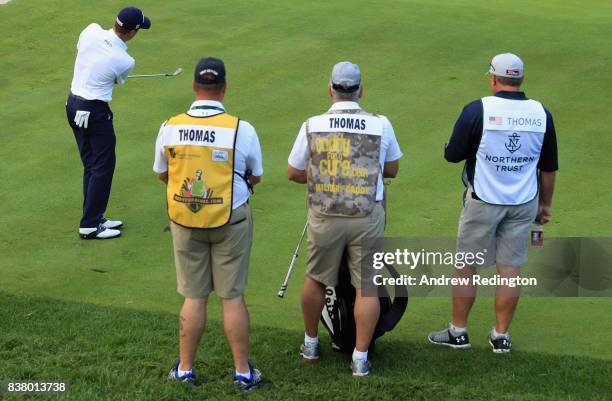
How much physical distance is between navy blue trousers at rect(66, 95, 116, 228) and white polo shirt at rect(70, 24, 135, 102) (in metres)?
0.10

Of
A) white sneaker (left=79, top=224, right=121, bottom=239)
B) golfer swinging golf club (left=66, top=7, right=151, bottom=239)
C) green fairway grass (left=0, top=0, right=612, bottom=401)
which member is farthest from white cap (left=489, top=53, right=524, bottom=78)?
white sneaker (left=79, top=224, right=121, bottom=239)

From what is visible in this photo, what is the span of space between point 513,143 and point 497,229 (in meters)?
0.60

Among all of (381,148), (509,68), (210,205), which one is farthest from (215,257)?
(509,68)

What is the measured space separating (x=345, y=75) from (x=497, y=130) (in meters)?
1.06

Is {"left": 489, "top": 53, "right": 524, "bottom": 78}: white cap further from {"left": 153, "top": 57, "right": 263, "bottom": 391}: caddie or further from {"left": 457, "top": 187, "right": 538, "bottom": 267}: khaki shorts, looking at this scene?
{"left": 153, "top": 57, "right": 263, "bottom": 391}: caddie

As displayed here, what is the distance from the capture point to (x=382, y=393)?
582 centimetres

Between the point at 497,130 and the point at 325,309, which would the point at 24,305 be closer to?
the point at 325,309

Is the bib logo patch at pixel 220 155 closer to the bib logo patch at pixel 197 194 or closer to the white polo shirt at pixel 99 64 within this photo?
the bib logo patch at pixel 197 194

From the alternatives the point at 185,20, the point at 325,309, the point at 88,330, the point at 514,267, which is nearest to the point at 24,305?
the point at 88,330

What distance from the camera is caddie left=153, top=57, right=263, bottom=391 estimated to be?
19.1 feet

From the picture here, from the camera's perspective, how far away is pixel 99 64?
9.12 metres

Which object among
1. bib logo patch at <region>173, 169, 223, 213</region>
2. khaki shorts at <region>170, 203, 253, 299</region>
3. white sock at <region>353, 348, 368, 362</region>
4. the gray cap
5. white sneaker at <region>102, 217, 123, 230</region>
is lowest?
white sneaker at <region>102, 217, 123, 230</region>

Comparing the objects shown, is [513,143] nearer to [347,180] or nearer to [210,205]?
[347,180]

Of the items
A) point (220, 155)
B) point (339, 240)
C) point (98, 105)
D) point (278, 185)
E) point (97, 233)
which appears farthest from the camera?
point (278, 185)
